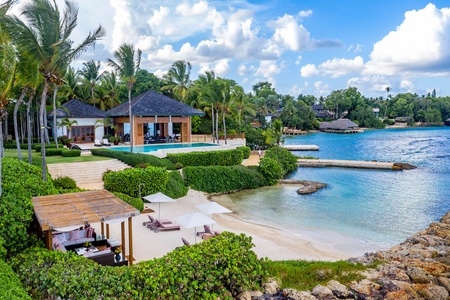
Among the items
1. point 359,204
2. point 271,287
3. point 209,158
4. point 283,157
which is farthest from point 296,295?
point 283,157

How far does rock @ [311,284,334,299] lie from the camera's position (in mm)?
9255

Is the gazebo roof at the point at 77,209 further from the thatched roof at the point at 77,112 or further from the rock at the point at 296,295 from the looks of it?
the thatched roof at the point at 77,112

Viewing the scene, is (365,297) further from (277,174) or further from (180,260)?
(277,174)

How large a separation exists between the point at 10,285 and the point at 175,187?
1622cm

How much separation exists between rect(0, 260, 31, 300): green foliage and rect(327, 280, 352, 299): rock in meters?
6.77

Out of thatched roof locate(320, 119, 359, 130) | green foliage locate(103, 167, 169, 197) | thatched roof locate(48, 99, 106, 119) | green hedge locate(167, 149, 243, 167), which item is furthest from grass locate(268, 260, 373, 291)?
thatched roof locate(320, 119, 359, 130)

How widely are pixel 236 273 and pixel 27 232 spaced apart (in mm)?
5902

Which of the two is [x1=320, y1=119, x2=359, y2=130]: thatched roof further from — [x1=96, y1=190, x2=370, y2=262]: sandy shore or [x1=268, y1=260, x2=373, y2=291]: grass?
[x1=268, y1=260, x2=373, y2=291]: grass

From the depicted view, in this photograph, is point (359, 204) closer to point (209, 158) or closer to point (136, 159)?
point (209, 158)

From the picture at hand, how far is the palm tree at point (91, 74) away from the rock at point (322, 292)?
4442 cm

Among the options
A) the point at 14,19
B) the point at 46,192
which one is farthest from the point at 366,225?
the point at 14,19

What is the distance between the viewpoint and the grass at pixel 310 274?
9.93m

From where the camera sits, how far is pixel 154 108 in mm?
36656

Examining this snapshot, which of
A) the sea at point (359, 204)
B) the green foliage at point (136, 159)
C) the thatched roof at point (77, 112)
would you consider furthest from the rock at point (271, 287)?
the thatched roof at point (77, 112)
